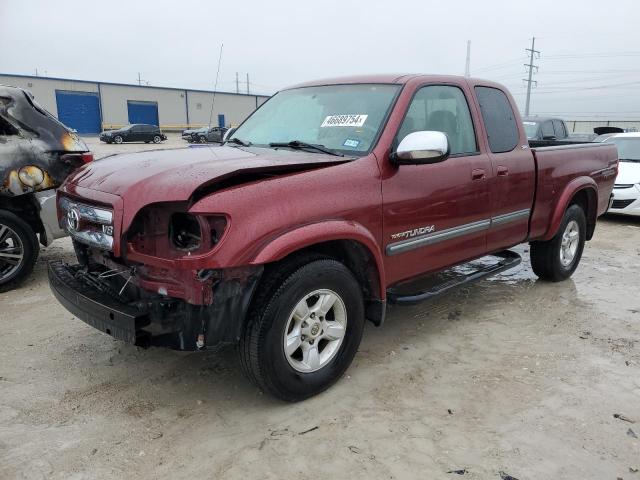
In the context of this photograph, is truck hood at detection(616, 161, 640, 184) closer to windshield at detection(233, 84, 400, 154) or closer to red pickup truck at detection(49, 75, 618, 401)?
red pickup truck at detection(49, 75, 618, 401)

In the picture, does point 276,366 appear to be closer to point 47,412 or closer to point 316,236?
point 316,236

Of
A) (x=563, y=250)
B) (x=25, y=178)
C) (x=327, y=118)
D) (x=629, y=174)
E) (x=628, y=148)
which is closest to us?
(x=327, y=118)

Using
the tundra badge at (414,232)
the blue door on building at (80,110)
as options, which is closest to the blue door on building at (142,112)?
the blue door on building at (80,110)

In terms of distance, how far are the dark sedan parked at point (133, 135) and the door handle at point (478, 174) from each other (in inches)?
1372

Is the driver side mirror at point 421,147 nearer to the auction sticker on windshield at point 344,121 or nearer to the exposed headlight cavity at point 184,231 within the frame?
the auction sticker on windshield at point 344,121

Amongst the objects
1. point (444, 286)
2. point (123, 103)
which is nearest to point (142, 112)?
point (123, 103)

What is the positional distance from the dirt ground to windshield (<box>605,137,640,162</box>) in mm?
6656

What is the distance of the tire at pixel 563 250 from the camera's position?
17.7 ft

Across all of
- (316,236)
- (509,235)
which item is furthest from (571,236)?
(316,236)

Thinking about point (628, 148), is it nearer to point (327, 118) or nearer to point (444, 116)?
point (444, 116)

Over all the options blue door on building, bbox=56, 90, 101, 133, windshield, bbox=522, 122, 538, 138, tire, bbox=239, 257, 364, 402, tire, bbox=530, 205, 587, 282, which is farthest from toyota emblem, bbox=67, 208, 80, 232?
blue door on building, bbox=56, 90, 101, 133

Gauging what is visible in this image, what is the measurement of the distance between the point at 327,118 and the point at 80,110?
4858cm

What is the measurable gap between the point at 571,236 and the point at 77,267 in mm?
4780

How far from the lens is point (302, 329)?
10.0 feet
